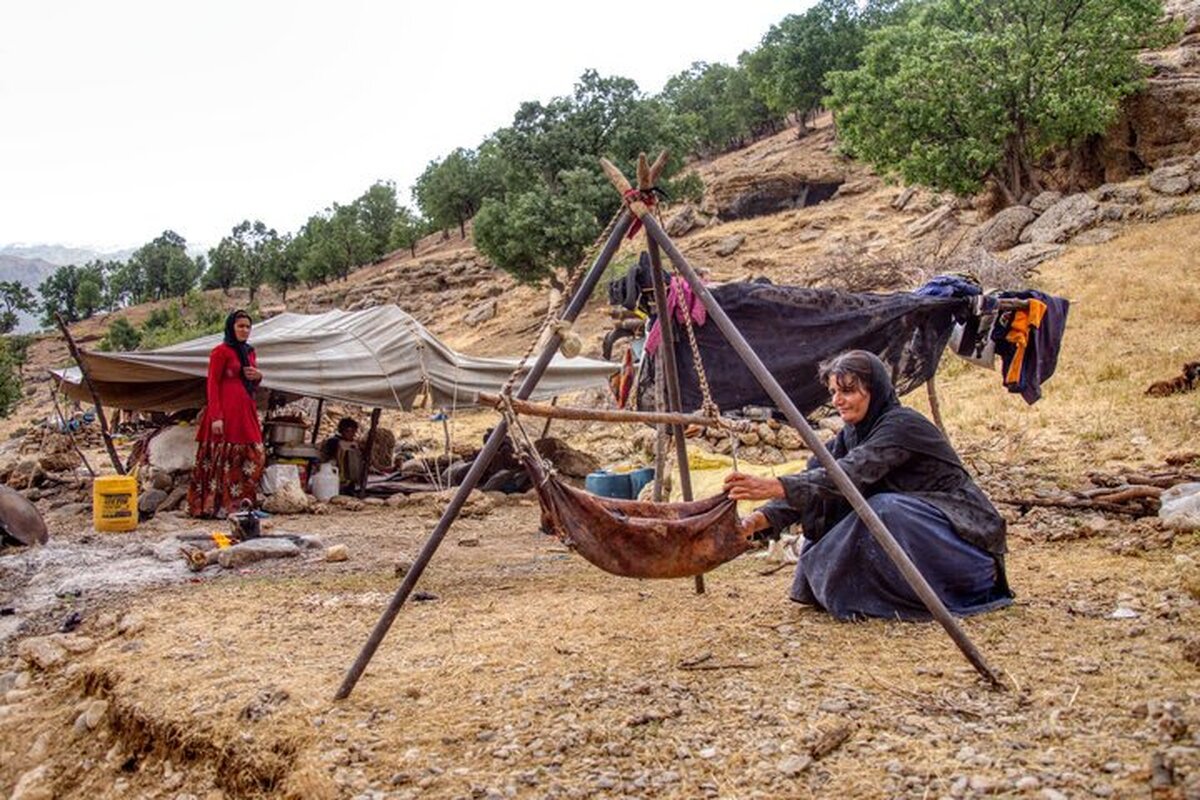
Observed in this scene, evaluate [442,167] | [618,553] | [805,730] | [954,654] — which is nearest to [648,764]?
[805,730]

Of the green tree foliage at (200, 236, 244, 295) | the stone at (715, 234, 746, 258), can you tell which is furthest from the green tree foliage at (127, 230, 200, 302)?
the stone at (715, 234, 746, 258)

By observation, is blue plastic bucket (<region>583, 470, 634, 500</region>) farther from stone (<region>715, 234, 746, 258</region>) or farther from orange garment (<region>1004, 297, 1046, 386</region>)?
stone (<region>715, 234, 746, 258</region>)

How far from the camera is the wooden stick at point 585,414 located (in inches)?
122

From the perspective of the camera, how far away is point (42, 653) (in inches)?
161

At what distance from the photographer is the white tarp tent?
8156mm

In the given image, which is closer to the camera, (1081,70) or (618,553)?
(618,553)

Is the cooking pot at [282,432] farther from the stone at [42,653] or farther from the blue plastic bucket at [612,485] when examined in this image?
the stone at [42,653]

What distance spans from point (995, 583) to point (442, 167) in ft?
137

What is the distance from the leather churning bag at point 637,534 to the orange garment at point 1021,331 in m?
2.94

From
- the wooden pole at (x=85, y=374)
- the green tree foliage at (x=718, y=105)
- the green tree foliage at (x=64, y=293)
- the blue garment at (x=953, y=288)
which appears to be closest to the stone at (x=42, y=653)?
the wooden pole at (x=85, y=374)

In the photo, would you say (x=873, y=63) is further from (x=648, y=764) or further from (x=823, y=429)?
(x=648, y=764)

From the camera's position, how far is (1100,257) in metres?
14.5

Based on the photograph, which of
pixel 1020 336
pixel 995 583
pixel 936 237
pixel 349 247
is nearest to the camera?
pixel 995 583

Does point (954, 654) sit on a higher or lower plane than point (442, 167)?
lower
